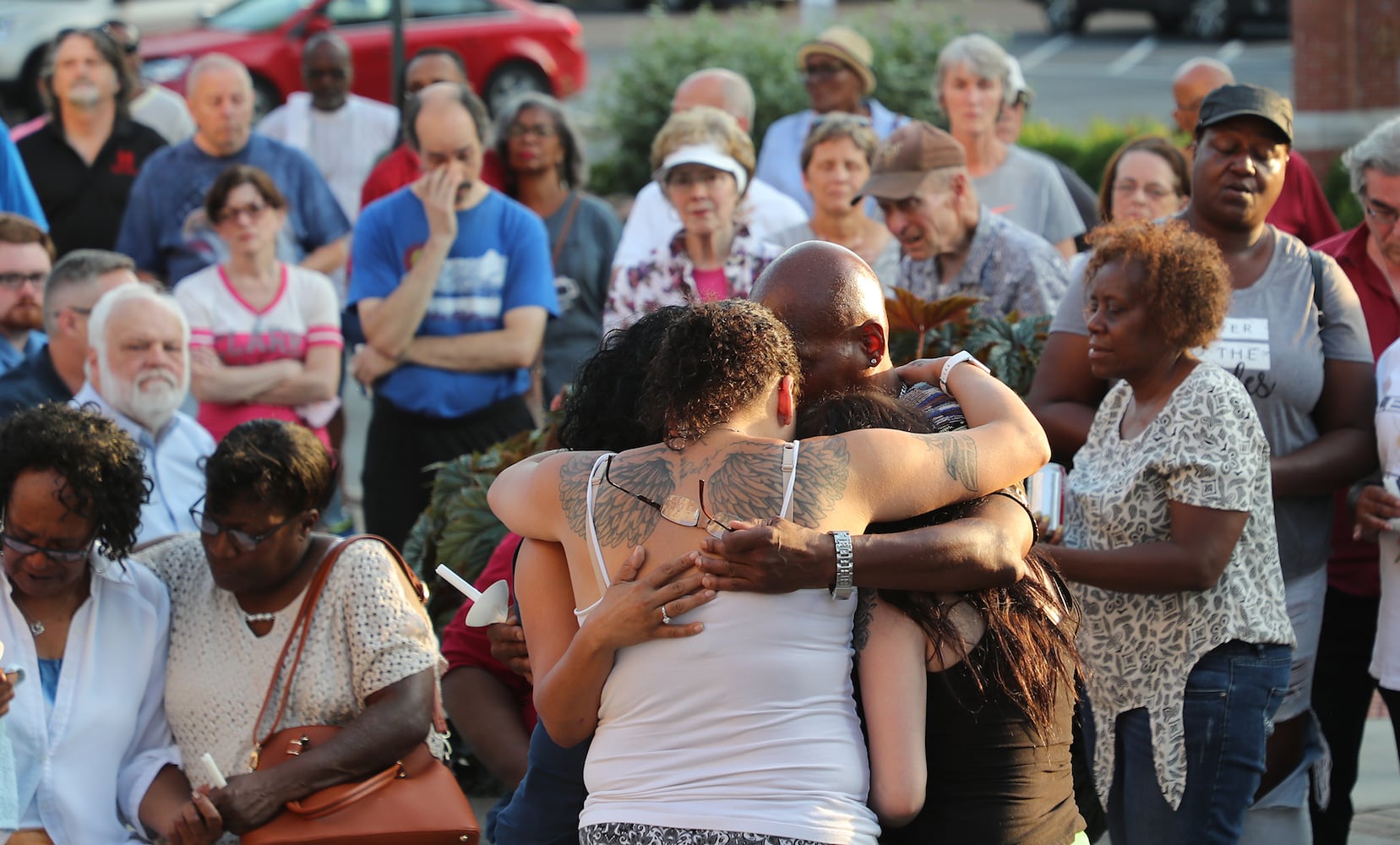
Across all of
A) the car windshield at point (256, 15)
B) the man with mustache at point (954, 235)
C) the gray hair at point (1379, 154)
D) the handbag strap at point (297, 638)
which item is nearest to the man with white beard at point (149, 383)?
the handbag strap at point (297, 638)

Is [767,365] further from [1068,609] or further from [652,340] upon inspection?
[1068,609]

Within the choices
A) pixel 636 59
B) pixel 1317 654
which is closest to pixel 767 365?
pixel 1317 654

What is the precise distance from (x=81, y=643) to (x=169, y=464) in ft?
4.44

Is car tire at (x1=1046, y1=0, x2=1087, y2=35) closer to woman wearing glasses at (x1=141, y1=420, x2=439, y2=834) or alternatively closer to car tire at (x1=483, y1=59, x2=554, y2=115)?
car tire at (x1=483, y1=59, x2=554, y2=115)

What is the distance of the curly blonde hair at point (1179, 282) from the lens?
149 inches

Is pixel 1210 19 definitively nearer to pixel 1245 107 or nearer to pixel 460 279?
pixel 460 279

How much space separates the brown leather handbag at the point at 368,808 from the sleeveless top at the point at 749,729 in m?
1.23

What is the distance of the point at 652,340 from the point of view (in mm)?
3016

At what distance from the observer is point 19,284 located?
240 inches

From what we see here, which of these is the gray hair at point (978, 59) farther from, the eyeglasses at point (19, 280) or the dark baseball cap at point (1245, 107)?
the eyeglasses at point (19, 280)

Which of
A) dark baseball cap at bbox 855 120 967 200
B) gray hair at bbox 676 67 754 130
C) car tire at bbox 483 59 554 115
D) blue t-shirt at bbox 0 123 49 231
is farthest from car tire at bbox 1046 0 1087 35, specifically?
blue t-shirt at bbox 0 123 49 231

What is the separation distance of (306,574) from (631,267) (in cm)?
268

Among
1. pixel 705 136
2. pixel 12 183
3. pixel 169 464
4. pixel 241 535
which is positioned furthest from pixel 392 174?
pixel 241 535

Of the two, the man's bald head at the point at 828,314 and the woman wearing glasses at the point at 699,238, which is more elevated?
the man's bald head at the point at 828,314
